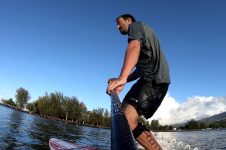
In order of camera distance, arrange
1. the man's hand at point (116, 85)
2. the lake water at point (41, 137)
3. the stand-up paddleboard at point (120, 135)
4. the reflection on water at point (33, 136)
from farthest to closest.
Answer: the lake water at point (41, 137)
the reflection on water at point (33, 136)
the man's hand at point (116, 85)
the stand-up paddleboard at point (120, 135)

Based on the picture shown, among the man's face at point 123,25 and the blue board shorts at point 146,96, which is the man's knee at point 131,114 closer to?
the blue board shorts at point 146,96

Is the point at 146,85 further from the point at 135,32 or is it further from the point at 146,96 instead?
the point at 135,32

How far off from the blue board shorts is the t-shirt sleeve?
1005mm

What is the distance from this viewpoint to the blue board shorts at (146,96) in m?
5.10

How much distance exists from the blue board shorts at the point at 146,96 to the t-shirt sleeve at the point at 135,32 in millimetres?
1005

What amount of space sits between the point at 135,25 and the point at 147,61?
0.88m

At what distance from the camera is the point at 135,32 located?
4504mm

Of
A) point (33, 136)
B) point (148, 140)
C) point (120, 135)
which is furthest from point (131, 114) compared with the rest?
point (33, 136)

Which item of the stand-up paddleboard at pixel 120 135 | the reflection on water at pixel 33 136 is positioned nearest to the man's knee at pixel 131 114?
the stand-up paddleboard at pixel 120 135

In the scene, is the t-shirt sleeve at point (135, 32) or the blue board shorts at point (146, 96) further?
the blue board shorts at point (146, 96)

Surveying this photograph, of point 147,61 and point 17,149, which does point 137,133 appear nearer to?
point 147,61

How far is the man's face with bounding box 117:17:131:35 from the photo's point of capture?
16.9 ft

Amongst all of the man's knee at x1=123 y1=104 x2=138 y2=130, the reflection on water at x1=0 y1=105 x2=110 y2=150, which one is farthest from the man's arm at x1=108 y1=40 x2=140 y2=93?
the reflection on water at x1=0 y1=105 x2=110 y2=150

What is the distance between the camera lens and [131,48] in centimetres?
412
